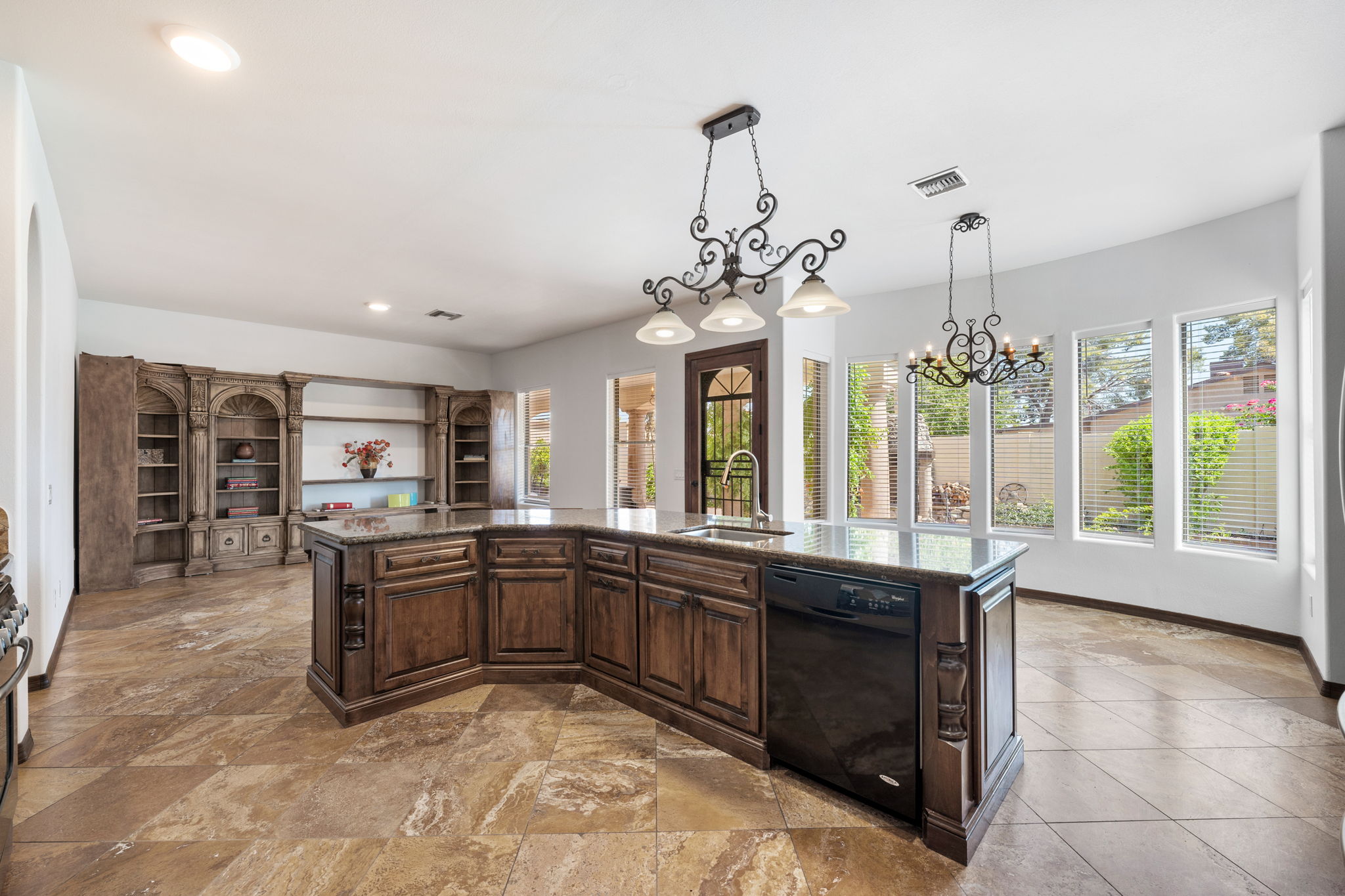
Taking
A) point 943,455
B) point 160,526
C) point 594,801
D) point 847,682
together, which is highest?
point 943,455

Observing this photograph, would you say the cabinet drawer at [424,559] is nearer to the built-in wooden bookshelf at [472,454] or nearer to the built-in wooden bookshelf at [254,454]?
the built-in wooden bookshelf at [254,454]

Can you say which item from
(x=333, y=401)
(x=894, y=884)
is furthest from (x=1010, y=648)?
(x=333, y=401)

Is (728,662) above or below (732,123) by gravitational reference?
below

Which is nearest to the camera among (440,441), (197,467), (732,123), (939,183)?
(732,123)

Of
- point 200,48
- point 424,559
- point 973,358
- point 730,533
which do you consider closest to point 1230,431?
point 973,358

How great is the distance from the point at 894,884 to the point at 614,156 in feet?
10.6

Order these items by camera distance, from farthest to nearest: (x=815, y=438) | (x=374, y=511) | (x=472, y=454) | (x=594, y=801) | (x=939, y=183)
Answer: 1. (x=472, y=454)
2. (x=374, y=511)
3. (x=815, y=438)
4. (x=939, y=183)
5. (x=594, y=801)

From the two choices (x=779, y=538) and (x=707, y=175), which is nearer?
(x=779, y=538)

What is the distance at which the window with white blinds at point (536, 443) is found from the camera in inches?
315

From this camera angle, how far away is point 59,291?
402 centimetres

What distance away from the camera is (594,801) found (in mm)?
2195

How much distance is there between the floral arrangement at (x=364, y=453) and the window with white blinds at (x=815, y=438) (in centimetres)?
534

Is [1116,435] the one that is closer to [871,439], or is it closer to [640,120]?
[871,439]

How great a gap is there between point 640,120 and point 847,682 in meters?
2.55
